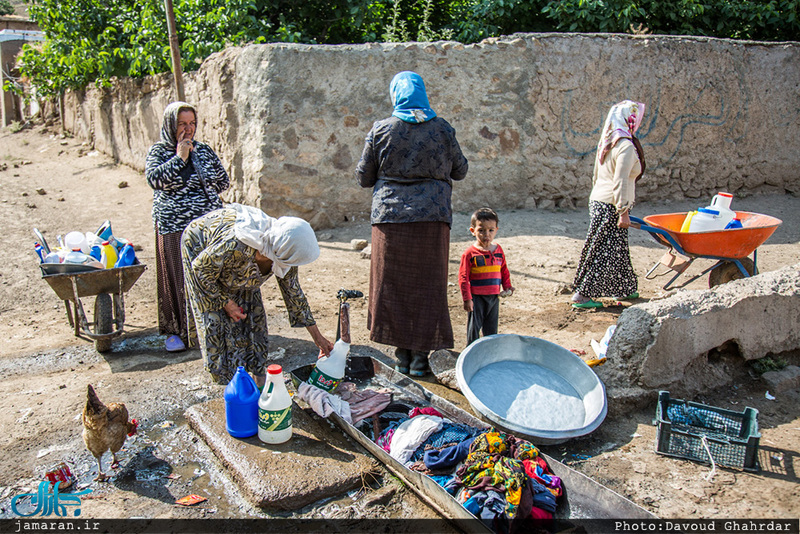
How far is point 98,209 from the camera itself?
26.6ft

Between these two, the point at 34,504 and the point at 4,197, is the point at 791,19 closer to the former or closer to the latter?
the point at 34,504

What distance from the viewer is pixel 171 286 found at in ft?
13.7

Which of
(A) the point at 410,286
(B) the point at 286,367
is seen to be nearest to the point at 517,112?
(A) the point at 410,286

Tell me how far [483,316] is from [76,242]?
2868mm

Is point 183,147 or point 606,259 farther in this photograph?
point 606,259

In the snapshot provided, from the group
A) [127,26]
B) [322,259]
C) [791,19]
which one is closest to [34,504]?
[322,259]

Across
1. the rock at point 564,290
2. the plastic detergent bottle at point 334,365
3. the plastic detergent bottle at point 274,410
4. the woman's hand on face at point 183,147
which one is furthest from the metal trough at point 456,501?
the rock at point 564,290

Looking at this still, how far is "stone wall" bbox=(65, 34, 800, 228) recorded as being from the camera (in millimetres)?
6551

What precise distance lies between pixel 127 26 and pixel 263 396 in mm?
8478

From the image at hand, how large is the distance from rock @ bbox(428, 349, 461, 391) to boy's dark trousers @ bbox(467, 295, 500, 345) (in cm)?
20

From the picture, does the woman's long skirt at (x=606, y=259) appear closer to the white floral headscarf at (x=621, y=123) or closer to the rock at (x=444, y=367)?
the white floral headscarf at (x=621, y=123)

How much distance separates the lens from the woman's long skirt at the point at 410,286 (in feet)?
11.6

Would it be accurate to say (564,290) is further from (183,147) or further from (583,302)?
(183,147)

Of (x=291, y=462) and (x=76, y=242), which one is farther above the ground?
(x=76, y=242)
